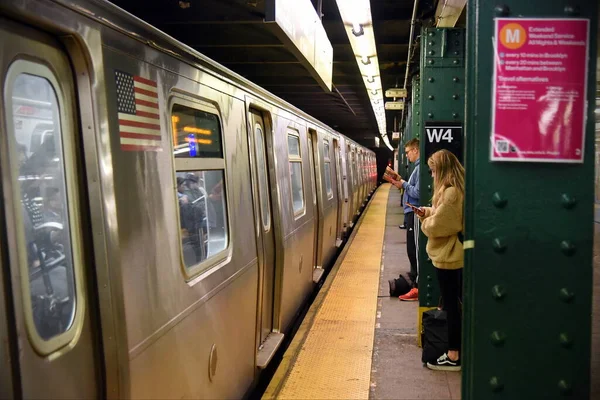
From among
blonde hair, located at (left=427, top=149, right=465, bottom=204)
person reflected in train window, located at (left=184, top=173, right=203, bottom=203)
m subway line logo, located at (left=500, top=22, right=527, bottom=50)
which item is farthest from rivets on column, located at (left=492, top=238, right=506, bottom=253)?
blonde hair, located at (left=427, top=149, right=465, bottom=204)

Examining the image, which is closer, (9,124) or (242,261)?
(9,124)

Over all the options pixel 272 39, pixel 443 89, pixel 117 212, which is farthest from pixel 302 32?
pixel 117 212

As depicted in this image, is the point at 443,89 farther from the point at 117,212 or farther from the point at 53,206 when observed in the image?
the point at 53,206

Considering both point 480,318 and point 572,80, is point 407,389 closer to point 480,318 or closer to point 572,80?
point 480,318

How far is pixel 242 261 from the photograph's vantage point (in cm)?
389

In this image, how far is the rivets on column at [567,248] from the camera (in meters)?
1.82

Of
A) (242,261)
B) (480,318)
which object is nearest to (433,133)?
(242,261)

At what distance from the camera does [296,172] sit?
6.77 meters

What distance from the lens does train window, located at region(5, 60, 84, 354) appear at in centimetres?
178

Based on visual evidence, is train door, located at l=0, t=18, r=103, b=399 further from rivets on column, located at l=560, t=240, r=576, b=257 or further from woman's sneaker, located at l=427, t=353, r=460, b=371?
woman's sneaker, located at l=427, t=353, r=460, b=371

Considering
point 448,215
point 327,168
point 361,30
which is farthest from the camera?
point 327,168

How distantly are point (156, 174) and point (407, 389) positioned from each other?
2.44 m

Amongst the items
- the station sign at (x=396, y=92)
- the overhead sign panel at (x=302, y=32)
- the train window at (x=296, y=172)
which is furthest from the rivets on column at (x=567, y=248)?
the station sign at (x=396, y=92)

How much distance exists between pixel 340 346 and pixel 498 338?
3.14 meters
